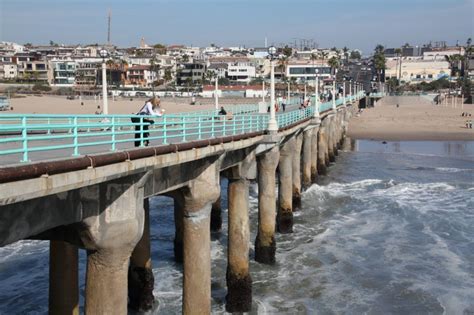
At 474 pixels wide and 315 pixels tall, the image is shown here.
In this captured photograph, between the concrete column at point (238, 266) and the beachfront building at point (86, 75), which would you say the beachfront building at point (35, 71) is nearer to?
the beachfront building at point (86, 75)

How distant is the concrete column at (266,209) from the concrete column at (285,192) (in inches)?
145

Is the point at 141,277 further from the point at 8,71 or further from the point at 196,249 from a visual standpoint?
the point at 8,71

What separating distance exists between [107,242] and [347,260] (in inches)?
591

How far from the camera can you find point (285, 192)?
25.6m

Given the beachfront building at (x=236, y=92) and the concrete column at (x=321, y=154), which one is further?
the beachfront building at (x=236, y=92)

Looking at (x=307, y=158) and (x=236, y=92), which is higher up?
(x=236, y=92)

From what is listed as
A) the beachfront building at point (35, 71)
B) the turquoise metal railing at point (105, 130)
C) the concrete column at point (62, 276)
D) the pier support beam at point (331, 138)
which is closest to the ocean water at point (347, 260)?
the concrete column at point (62, 276)

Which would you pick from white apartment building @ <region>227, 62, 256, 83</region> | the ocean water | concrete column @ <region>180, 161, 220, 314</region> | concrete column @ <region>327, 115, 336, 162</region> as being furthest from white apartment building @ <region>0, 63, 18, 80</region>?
concrete column @ <region>180, 161, 220, 314</region>

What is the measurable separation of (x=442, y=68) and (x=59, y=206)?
634 feet

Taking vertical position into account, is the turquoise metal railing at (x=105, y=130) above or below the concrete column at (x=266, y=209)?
above

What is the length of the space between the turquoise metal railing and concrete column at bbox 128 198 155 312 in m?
3.00

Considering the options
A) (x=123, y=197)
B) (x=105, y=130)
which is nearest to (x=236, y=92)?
(x=105, y=130)

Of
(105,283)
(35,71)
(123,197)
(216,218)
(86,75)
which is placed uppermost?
(35,71)

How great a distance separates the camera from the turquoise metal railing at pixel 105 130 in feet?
28.3
